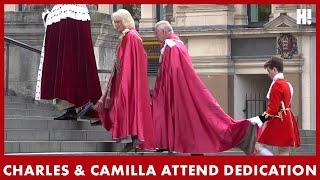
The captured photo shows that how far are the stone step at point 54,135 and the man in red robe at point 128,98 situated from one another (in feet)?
2.09

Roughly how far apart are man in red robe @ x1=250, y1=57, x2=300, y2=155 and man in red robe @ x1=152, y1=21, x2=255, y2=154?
262mm

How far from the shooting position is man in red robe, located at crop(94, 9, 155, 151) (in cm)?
1095

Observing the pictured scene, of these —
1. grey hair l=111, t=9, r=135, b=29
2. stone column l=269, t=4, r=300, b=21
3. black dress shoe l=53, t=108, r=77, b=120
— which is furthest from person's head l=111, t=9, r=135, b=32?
stone column l=269, t=4, r=300, b=21

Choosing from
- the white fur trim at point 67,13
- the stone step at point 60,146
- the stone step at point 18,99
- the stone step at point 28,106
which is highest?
the white fur trim at point 67,13

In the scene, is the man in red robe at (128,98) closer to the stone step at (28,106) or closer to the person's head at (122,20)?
the person's head at (122,20)

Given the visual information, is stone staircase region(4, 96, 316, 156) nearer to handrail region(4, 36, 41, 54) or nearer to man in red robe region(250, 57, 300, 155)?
man in red robe region(250, 57, 300, 155)

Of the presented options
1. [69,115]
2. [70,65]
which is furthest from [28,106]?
[70,65]

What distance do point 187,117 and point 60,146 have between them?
5.09 ft

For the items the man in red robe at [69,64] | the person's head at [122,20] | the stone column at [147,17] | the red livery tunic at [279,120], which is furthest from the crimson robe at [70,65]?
the stone column at [147,17]

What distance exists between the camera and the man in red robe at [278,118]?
429 inches

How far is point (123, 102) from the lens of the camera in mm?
11055

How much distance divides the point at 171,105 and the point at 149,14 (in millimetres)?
20796

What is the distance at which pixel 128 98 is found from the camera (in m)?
11.1

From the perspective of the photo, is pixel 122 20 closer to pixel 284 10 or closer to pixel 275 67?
pixel 275 67
